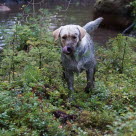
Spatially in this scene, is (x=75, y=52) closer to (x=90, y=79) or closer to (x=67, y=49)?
(x=67, y=49)

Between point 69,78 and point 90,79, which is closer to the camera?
point 69,78

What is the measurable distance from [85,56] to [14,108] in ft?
8.26

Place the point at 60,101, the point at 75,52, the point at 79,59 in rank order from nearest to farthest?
the point at 60,101, the point at 75,52, the point at 79,59

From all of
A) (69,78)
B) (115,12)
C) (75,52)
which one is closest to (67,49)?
(75,52)

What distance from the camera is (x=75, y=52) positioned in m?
6.36

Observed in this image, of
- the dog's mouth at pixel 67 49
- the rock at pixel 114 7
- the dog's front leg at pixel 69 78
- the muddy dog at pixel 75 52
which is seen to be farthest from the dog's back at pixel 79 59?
the rock at pixel 114 7

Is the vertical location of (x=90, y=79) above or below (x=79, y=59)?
below

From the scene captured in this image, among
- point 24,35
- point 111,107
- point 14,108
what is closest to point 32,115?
point 14,108

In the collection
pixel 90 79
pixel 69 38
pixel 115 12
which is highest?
pixel 115 12

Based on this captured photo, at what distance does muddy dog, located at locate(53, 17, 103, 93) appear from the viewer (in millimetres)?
6105

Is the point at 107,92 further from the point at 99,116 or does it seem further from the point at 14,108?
the point at 14,108

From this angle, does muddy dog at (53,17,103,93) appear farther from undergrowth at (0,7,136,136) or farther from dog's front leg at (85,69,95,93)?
undergrowth at (0,7,136,136)

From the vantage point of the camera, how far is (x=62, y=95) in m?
6.30

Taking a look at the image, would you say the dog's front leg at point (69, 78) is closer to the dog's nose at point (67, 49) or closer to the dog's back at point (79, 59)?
the dog's back at point (79, 59)
